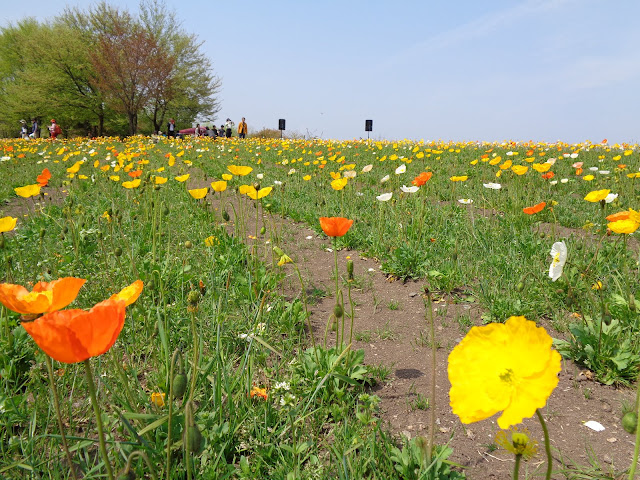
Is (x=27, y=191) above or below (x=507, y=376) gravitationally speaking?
above

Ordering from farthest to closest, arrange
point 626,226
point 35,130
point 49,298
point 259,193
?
1. point 35,130
2. point 259,193
3. point 626,226
4. point 49,298

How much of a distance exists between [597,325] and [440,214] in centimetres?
247

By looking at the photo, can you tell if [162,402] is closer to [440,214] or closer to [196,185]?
[440,214]

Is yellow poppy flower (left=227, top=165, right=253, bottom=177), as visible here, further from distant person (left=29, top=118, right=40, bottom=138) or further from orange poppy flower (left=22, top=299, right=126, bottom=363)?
distant person (left=29, top=118, right=40, bottom=138)

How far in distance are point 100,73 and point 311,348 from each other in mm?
28593

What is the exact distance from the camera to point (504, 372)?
31.1 inches

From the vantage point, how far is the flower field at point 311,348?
2.77ft

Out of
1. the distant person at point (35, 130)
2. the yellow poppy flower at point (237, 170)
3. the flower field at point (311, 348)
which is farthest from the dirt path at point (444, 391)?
the distant person at point (35, 130)

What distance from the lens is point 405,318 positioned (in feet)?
8.26

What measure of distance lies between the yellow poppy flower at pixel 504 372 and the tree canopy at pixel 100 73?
2830 centimetres

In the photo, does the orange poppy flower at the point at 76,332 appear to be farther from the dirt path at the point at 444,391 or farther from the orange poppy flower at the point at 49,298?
the dirt path at the point at 444,391

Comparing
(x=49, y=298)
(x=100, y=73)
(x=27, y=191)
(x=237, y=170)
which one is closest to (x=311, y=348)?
(x=49, y=298)

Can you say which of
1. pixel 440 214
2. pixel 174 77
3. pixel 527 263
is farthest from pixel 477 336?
pixel 174 77

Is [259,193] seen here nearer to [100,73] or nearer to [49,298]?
[49,298]
